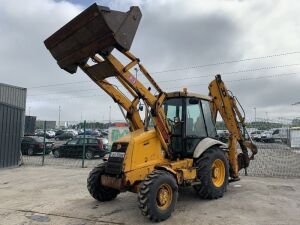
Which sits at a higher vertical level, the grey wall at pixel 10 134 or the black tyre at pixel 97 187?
the grey wall at pixel 10 134

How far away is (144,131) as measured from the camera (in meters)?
8.91

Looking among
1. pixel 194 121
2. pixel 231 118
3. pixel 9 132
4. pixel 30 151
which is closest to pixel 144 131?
pixel 194 121

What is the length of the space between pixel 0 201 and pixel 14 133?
9683 millimetres

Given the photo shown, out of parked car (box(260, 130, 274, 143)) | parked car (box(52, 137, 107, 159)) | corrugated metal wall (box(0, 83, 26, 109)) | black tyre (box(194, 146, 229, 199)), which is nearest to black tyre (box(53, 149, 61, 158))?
parked car (box(52, 137, 107, 159))

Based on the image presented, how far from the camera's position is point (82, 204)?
30.9ft

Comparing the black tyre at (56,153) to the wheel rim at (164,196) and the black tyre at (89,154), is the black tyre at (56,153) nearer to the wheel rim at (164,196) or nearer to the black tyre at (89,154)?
the black tyre at (89,154)

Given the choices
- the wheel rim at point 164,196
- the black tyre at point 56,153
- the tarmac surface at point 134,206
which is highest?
the black tyre at point 56,153

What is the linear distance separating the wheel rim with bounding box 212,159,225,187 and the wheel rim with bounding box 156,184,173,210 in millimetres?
2020

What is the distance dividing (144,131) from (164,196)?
1621 millimetres

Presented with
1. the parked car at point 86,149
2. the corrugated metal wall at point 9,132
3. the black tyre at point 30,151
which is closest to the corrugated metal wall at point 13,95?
the corrugated metal wall at point 9,132

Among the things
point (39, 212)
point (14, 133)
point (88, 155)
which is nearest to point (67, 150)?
point (88, 155)

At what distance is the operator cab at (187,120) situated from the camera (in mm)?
9469

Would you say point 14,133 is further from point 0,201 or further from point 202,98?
point 202,98

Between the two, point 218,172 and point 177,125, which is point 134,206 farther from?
point 218,172
